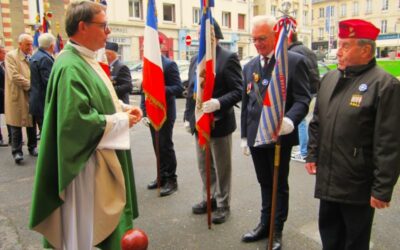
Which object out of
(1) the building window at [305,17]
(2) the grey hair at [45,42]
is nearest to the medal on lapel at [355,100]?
(2) the grey hair at [45,42]

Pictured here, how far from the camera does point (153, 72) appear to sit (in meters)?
4.41

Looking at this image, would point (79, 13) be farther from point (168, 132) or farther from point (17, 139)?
point (17, 139)

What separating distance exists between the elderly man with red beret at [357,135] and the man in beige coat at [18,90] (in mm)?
5594

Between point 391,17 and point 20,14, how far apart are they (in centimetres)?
6355

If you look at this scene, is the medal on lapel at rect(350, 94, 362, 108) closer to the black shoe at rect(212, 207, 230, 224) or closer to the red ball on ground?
the red ball on ground

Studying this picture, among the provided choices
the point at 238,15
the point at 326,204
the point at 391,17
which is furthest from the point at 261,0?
the point at 326,204

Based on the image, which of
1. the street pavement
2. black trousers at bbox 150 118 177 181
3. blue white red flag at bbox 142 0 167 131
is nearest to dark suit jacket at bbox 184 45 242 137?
blue white red flag at bbox 142 0 167 131

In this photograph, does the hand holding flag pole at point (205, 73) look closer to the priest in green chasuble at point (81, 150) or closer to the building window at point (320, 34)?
the priest in green chasuble at point (81, 150)

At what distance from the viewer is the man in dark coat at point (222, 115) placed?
389 centimetres

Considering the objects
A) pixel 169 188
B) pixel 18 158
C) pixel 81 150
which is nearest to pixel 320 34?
pixel 18 158

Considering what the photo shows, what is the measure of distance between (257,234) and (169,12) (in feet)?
103

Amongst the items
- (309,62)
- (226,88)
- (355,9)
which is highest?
(355,9)

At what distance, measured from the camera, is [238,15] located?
127 ft

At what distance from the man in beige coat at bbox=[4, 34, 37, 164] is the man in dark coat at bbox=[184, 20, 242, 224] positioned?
3885 mm
